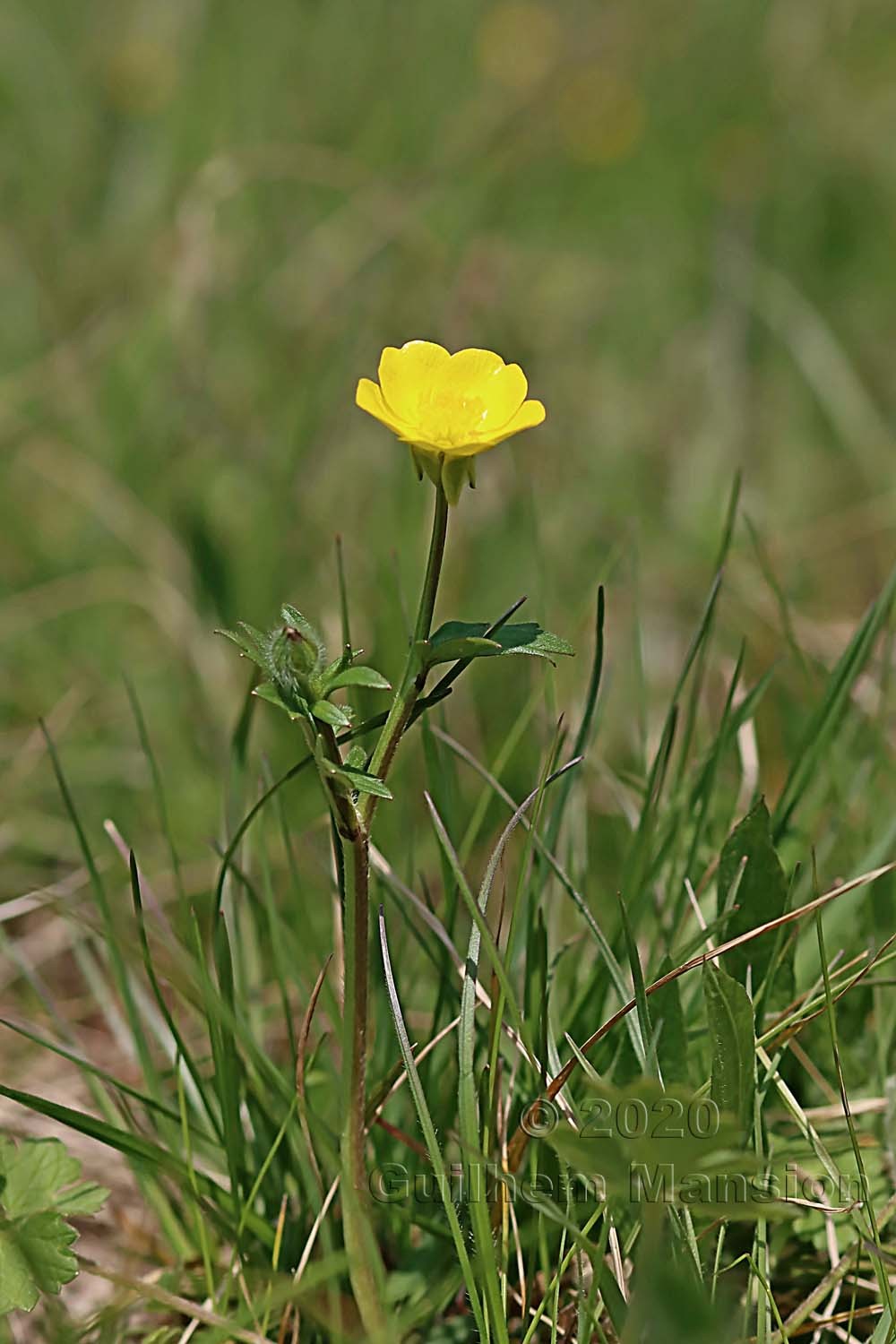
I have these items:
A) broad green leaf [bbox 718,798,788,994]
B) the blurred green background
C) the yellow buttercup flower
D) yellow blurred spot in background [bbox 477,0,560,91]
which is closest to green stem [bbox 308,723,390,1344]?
the yellow buttercup flower

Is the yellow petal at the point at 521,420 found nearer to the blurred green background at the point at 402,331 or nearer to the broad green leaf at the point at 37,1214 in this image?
the blurred green background at the point at 402,331

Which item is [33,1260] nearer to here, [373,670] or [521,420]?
[373,670]

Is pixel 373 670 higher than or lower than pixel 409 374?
lower

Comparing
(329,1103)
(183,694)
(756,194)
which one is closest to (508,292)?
(756,194)

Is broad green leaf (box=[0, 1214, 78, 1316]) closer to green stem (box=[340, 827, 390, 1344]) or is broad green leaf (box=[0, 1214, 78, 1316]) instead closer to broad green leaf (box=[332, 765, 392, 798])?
green stem (box=[340, 827, 390, 1344])

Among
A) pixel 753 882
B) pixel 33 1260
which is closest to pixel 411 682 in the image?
pixel 753 882

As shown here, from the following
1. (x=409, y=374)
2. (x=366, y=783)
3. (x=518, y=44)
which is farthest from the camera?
(x=518, y=44)
